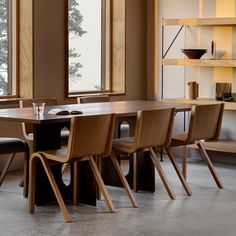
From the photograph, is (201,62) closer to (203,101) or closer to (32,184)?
(203,101)

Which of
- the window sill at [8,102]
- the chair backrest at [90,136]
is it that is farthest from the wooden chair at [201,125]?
the window sill at [8,102]

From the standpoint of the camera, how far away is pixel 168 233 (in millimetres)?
4488

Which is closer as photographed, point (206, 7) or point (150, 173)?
point (150, 173)

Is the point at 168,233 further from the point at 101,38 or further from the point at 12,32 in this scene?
the point at 101,38

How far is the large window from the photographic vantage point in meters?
7.71

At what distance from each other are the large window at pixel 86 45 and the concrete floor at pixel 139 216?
2057 millimetres

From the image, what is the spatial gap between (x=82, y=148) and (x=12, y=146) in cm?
89

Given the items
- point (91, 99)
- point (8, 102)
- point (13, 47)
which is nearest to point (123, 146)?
point (91, 99)

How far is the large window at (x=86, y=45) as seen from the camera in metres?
7.71

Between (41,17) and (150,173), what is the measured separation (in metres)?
2.10

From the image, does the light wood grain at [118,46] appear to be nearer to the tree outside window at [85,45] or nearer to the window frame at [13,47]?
the tree outside window at [85,45]

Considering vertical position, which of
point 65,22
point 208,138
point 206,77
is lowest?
point 208,138

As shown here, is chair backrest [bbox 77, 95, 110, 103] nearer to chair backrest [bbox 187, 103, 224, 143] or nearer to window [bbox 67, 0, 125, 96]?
window [bbox 67, 0, 125, 96]

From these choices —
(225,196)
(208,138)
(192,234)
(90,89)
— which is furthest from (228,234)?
(90,89)
